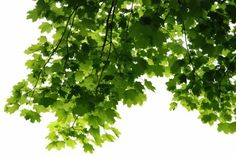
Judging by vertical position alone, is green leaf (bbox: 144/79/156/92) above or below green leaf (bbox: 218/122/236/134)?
above

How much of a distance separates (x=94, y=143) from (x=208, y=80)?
196 cm

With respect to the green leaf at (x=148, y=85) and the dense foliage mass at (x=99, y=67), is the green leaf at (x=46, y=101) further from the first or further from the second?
the green leaf at (x=148, y=85)

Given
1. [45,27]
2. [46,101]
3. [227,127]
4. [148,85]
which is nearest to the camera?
[46,101]

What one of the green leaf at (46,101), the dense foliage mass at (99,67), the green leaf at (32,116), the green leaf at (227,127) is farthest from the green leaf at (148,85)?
the green leaf at (32,116)

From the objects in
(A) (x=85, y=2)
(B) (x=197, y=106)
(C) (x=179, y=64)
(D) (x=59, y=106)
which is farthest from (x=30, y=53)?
(B) (x=197, y=106)

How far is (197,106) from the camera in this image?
281 inches

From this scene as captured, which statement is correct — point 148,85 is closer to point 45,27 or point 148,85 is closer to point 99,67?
point 99,67

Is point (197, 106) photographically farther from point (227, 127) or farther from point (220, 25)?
point (220, 25)

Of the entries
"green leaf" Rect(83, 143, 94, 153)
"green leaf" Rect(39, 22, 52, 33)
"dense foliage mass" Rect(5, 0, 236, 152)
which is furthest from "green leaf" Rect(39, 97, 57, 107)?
"green leaf" Rect(39, 22, 52, 33)

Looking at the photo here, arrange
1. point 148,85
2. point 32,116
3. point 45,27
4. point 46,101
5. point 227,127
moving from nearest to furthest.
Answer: point 46,101, point 32,116, point 148,85, point 227,127, point 45,27

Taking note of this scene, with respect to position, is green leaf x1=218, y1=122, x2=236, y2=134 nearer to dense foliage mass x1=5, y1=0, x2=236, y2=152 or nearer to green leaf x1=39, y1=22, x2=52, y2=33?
dense foliage mass x1=5, y1=0, x2=236, y2=152

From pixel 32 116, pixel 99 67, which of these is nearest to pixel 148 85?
pixel 99 67

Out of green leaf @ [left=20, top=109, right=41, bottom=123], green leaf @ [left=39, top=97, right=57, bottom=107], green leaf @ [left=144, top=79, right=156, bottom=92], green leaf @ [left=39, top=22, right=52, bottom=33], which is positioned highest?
green leaf @ [left=39, top=22, right=52, bottom=33]

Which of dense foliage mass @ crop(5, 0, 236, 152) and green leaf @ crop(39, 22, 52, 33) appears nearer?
dense foliage mass @ crop(5, 0, 236, 152)
